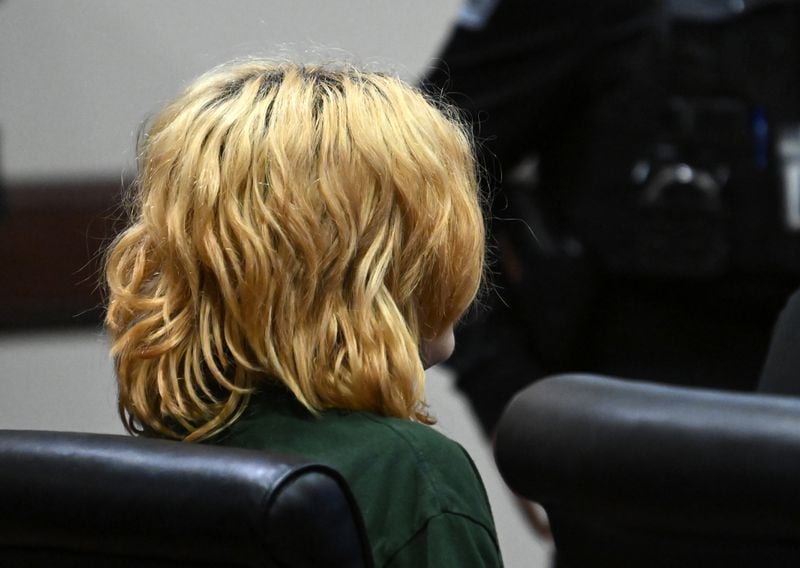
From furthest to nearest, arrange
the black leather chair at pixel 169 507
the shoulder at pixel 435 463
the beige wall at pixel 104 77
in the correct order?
1. the beige wall at pixel 104 77
2. the shoulder at pixel 435 463
3. the black leather chair at pixel 169 507

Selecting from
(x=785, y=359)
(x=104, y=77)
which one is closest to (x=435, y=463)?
(x=785, y=359)

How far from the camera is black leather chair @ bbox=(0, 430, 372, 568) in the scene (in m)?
0.65

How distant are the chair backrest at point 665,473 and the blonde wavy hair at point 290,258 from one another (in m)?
0.11

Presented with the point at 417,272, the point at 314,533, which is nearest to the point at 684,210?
the point at 417,272

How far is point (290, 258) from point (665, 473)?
0.90ft

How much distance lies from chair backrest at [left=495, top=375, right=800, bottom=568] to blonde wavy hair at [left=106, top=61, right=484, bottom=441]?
0.11 metres

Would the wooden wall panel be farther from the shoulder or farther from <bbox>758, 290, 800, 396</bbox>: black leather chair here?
the shoulder

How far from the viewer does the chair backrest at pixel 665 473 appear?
73 cm

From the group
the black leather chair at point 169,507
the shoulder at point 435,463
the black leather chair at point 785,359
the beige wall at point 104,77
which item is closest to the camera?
the black leather chair at point 169,507

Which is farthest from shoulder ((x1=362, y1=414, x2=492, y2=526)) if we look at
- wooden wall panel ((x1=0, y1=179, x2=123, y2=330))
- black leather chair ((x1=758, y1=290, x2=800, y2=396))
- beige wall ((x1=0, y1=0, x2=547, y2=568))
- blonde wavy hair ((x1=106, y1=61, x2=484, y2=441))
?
wooden wall panel ((x1=0, y1=179, x2=123, y2=330))

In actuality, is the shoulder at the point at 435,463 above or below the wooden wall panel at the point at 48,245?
above

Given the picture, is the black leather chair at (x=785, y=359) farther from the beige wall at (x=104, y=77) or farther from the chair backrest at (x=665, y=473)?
the beige wall at (x=104, y=77)

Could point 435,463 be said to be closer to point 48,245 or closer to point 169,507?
point 169,507

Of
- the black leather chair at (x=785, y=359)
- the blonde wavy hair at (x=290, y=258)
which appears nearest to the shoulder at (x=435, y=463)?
the blonde wavy hair at (x=290, y=258)
